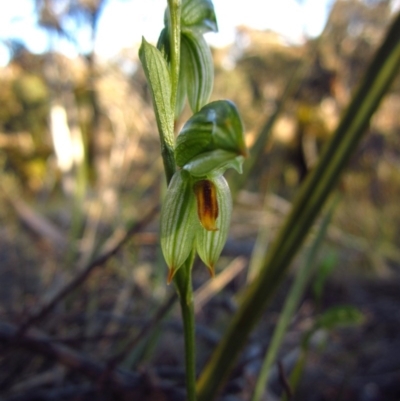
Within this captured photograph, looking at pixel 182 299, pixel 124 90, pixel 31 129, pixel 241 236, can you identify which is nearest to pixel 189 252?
pixel 182 299

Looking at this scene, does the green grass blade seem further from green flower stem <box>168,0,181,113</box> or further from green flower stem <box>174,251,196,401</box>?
green flower stem <box>168,0,181,113</box>

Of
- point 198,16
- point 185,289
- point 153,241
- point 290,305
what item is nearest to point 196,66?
point 198,16

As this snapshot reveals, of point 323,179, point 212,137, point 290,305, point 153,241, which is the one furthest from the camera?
point 153,241

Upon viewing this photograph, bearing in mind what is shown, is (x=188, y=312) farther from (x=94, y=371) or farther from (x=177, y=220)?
(x=94, y=371)

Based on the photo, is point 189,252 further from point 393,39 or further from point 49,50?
point 49,50

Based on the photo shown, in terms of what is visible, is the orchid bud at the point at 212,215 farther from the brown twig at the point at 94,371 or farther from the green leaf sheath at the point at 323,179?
the brown twig at the point at 94,371

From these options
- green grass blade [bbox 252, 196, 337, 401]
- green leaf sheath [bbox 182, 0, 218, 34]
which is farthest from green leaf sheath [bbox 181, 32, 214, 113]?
green grass blade [bbox 252, 196, 337, 401]

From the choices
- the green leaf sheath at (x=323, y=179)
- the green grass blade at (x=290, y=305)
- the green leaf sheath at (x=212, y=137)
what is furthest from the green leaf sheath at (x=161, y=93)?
the green grass blade at (x=290, y=305)
